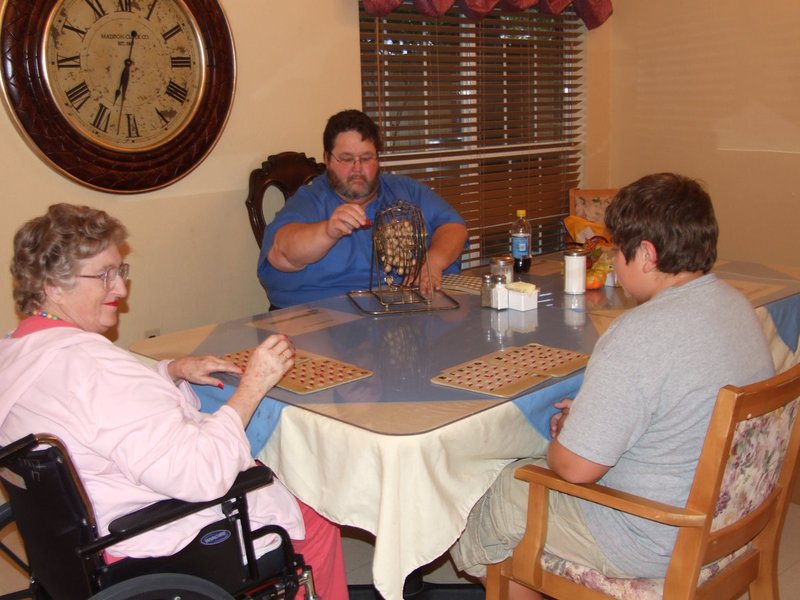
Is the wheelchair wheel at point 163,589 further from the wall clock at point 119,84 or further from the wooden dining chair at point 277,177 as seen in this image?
the wooden dining chair at point 277,177

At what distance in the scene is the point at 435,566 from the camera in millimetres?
2494

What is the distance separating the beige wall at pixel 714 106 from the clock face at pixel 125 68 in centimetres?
273

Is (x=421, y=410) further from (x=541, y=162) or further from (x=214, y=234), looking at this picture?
(x=541, y=162)

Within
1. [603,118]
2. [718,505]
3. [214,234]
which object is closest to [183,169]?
[214,234]

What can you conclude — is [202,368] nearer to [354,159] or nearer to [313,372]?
[313,372]

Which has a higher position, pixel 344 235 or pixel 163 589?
pixel 344 235

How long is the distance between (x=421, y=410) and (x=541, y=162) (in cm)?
351

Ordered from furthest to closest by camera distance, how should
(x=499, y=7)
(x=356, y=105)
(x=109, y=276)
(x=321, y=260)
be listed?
(x=499, y=7) < (x=356, y=105) < (x=321, y=260) < (x=109, y=276)

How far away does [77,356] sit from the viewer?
1390 millimetres

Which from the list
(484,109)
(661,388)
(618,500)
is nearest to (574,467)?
(618,500)

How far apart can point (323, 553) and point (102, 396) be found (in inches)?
28.5

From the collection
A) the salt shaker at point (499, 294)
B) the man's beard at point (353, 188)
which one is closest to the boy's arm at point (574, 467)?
the salt shaker at point (499, 294)

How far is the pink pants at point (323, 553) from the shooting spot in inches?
72.0

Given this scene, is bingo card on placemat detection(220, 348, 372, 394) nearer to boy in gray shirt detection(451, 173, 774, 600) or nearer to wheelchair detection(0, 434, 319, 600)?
wheelchair detection(0, 434, 319, 600)
